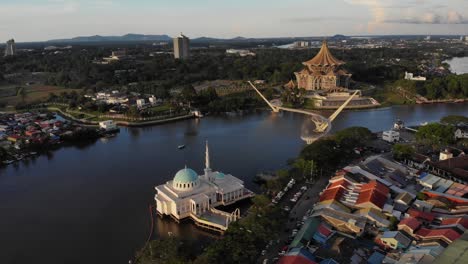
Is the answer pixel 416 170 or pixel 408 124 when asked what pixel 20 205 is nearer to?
pixel 416 170

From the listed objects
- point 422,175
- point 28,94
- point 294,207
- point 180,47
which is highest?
point 180,47

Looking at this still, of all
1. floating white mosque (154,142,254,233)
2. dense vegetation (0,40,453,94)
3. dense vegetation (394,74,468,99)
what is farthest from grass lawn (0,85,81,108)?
dense vegetation (394,74,468,99)

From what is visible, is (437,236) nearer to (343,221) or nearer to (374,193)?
(343,221)

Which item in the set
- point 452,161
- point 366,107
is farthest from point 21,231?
point 366,107

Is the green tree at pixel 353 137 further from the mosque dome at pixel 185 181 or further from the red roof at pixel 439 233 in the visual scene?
the mosque dome at pixel 185 181

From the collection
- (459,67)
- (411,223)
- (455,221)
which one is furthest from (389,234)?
(459,67)

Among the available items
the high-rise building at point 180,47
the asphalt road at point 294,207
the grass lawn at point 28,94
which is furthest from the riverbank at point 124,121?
the high-rise building at point 180,47
